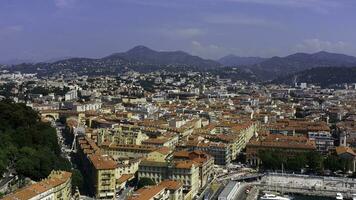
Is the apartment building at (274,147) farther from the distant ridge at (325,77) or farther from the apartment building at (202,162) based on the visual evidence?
the distant ridge at (325,77)

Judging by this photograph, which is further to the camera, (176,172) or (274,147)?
(274,147)

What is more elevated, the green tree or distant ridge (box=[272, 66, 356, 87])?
distant ridge (box=[272, 66, 356, 87])

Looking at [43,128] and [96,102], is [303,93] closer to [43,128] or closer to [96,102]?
[96,102]

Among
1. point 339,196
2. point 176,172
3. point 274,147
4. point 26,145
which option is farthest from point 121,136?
point 339,196

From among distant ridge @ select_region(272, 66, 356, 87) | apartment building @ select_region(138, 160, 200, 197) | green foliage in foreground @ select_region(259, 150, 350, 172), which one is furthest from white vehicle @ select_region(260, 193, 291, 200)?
distant ridge @ select_region(272, 66, 356, 87)

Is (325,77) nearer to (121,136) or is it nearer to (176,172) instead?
(121,136)

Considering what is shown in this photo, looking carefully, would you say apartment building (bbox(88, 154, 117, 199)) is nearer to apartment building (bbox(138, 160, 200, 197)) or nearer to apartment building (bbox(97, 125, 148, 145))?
apartment building (bbox(138, 160, 200, 197))

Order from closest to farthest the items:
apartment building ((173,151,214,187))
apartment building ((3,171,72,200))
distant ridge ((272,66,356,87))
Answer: apartment building ((3,171,72,200)) < apartment building ((173,151,214,187)) < distant ridge ((272,66,356,87))

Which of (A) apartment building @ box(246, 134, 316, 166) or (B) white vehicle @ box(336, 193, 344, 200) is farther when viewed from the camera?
(A) apartment building @ box(246, 134, 316, 166)

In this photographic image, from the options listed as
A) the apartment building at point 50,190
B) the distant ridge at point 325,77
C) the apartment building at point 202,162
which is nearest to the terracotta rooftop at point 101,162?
the apartment building at point 50,190
